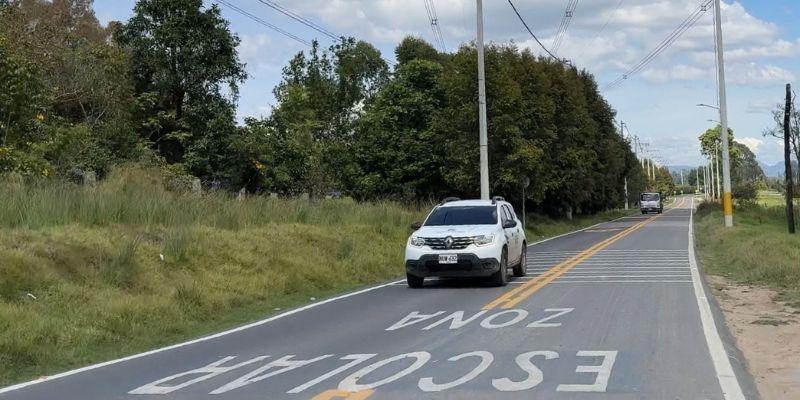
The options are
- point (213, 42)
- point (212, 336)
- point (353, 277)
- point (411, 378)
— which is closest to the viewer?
point (411, 378)

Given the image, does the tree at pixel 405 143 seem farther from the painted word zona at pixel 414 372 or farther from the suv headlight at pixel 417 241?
the painted word zona at pixel 414 372

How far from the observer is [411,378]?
764cm

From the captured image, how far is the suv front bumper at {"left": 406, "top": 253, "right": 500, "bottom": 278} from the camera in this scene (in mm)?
15320

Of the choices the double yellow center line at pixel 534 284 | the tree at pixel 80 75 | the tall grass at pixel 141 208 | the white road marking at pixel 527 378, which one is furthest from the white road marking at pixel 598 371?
the tree at pixel 80 75

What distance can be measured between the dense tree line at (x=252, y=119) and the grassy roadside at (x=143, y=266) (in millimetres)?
6619

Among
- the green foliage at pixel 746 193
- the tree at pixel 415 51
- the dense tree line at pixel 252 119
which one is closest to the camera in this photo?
the dense tree line at pixel 252 119

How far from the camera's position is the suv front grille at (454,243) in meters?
15.5

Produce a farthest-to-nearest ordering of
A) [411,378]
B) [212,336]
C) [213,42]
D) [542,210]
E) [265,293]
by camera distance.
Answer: [542,210] < [213,42] < [265,293] < [212,336] < [411,378]

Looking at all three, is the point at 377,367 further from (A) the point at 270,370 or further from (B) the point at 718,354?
(B) the point at 718,354

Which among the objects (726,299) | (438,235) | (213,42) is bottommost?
(726,299)

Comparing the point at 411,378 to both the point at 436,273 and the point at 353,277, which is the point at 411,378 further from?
the point at 353,277

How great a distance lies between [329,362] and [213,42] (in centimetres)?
2960

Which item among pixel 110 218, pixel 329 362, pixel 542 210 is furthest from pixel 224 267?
pixel 542 210

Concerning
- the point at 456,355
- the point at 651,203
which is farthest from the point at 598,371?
the point at 651,203
